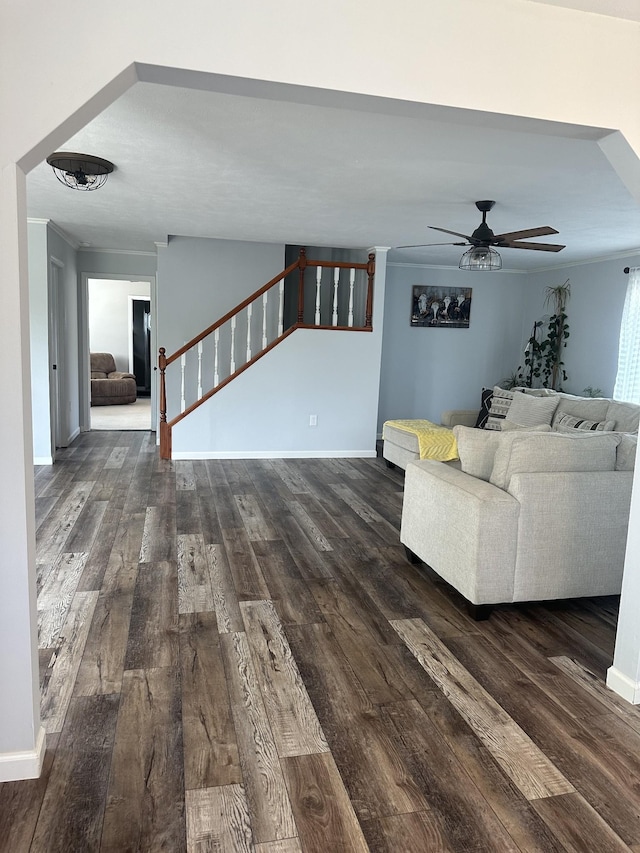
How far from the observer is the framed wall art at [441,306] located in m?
7.93

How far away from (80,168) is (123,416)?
6.25 m

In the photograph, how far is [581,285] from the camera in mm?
7109

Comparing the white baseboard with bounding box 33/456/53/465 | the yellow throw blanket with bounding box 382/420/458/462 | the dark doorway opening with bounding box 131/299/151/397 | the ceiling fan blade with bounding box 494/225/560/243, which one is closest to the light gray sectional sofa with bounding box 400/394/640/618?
the ceiling fan blade with bounding box 494/225/560/243

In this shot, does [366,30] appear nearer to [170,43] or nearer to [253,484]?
Answer: [170,43]

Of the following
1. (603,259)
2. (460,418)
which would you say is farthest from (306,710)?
(603,259)

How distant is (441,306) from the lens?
802cm

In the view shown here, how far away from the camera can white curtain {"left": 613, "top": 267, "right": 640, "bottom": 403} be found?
623 cm

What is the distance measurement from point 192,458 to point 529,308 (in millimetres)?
5017

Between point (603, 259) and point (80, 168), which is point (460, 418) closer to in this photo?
point (603, 259)

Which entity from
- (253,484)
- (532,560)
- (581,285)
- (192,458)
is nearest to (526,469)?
(532,560)

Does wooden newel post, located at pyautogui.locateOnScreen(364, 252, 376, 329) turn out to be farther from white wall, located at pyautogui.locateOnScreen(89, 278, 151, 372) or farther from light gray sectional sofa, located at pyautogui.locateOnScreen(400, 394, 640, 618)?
white wall, located at pyautogui.locateOnScreen(89, 278, 151, 372)

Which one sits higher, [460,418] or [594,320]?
[594,320]

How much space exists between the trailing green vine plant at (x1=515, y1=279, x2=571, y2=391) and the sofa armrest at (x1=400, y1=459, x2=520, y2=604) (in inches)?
190

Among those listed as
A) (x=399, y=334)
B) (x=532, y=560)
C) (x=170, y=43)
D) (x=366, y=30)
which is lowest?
(x=532, y=560)
